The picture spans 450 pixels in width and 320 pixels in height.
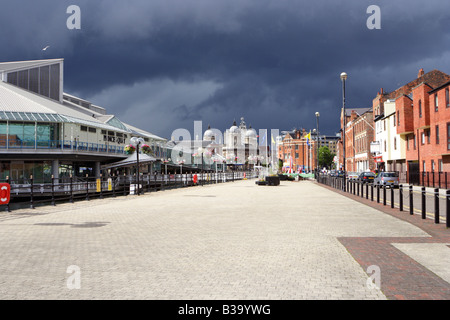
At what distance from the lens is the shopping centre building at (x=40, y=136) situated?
41.8 metres

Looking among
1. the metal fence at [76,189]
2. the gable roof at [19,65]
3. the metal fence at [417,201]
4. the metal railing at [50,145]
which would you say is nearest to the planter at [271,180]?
the metal fence at [417,201]

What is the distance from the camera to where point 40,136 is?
4338 centimetres

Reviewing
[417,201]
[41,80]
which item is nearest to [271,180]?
[417,201]

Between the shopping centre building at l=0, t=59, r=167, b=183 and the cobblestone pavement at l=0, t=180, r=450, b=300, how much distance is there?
30.4 metres

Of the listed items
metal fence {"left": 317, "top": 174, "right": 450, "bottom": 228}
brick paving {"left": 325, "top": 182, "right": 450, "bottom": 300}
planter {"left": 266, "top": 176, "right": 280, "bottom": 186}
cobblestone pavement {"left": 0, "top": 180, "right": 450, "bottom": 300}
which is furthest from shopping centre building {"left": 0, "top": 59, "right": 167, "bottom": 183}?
brick paving {"left": 325, "top": 182, "right": 450, "bottom": 300}

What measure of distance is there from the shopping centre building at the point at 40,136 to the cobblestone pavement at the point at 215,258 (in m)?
30.4

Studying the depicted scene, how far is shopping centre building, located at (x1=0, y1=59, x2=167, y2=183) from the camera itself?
41812mm

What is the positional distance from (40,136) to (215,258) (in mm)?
42504

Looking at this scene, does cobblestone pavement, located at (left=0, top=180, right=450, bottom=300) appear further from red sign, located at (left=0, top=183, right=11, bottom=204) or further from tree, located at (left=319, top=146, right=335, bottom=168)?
tree, located at (left=319, top=146, right=335, bottom=168)

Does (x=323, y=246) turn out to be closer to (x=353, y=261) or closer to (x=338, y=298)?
(x=353, y=261)

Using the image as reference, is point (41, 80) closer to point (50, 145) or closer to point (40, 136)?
point (40, 136)

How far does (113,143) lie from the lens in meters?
59.5
